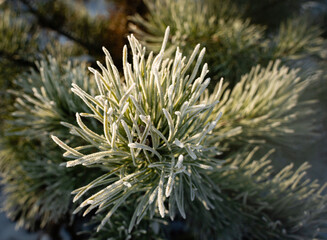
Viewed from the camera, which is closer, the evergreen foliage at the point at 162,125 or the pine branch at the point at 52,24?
the evergreen foliage at the point at 162,125

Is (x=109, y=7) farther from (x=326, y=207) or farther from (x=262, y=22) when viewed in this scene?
(x=326, y=207)

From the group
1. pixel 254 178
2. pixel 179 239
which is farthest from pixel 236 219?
pixel 179 239

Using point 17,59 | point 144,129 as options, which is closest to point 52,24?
point 17,59

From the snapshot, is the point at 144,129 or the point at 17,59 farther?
the point at 17,59

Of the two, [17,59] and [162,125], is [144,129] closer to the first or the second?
[162,125]

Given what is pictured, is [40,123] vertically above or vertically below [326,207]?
above

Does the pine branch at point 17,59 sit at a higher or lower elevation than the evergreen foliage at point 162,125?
higher

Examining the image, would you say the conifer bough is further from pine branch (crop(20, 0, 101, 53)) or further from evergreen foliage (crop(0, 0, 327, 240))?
pine branch (crop(20, 0, 101, 53))

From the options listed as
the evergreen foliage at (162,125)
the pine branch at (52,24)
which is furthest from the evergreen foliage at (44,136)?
the pine branch at (52,24)

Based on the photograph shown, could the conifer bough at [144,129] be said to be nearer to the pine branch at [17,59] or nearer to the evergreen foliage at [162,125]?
the evergreen foliage at [162,125]

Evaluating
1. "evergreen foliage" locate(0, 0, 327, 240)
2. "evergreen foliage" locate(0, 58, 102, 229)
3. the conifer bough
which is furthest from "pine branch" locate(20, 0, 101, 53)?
the conifer bough

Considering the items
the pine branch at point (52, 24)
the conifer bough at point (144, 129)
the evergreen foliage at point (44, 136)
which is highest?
the pine branch at point (52, 24)
